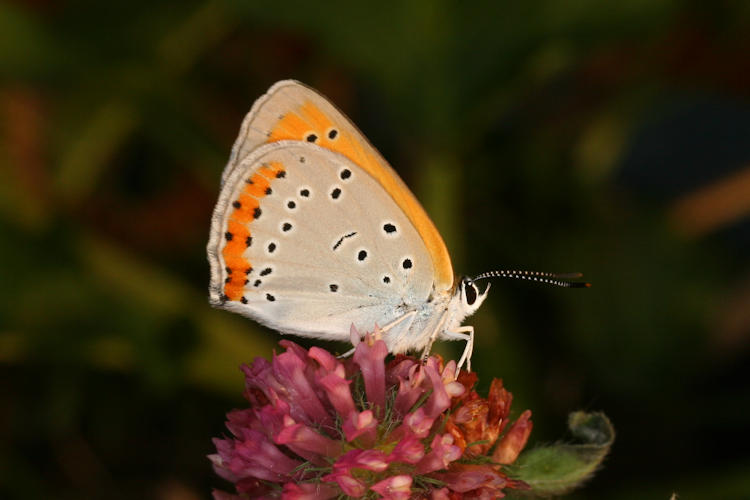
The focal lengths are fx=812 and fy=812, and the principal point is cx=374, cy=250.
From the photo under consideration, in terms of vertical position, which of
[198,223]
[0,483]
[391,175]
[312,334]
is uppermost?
[198,223]

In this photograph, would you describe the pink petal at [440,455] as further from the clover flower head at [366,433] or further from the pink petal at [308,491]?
the pink petal at [308,491]

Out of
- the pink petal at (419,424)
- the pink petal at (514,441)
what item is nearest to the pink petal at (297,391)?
the pink petal at (419,424)

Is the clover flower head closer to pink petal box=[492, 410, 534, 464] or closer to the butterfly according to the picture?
pink petal box=[492, 410, 534, 464]

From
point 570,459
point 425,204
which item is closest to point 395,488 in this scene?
point 570,459

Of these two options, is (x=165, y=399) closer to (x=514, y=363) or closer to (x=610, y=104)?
(x=514, y=363)

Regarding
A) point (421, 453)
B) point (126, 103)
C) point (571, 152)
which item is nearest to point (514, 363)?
point (571, 152)

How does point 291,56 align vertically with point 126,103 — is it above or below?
above

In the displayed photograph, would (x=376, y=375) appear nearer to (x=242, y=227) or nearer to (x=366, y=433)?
(x=366, y=433)
